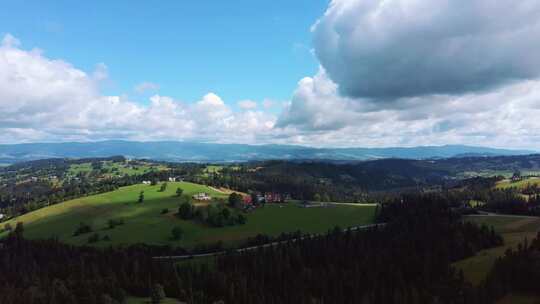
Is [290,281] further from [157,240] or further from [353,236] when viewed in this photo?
[157,240]

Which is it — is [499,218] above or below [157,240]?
above

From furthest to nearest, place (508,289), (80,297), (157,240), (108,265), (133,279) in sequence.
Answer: (157,240) < (108,265) < (133,279) < (508,289) < (80,297)

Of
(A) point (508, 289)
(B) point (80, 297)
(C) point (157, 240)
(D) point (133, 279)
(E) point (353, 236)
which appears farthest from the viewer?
(C) point (157, 240)

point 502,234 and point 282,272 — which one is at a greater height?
point 502,234

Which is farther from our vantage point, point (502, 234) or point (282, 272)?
point (502, 234)

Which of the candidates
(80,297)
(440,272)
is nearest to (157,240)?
(80,297)

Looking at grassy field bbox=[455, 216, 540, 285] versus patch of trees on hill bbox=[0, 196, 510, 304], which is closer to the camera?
patch of trees on hill bbox=[0, 196, 510, 304]

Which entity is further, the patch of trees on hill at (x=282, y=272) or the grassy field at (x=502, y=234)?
the grassy field at (x=502, y=234)

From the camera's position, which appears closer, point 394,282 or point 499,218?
point 394,282
